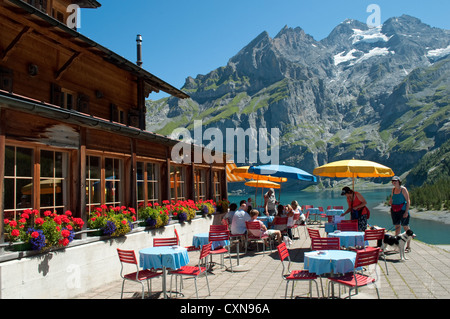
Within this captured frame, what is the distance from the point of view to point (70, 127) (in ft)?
25.0

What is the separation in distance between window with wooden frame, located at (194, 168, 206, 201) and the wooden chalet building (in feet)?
0.27

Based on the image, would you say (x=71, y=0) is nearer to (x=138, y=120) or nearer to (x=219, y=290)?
(x=138, y=120)

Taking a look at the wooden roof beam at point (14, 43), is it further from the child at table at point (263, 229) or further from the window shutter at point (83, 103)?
the child at table at point (263, 229)

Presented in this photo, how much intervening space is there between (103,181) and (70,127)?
1.84 meters

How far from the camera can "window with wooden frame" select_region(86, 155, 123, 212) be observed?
8.61 m

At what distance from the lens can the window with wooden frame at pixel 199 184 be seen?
601 inches

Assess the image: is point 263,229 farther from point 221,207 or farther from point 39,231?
point 39,231

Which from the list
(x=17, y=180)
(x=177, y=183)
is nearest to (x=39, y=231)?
(x=17, y=180)

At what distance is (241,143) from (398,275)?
174m

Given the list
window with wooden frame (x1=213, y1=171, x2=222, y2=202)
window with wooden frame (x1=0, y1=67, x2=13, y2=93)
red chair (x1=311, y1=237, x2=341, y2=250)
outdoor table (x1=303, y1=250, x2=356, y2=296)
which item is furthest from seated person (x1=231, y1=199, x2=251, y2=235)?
window with wooden frame (x1=213, y1=171, x2=222, y2=202)

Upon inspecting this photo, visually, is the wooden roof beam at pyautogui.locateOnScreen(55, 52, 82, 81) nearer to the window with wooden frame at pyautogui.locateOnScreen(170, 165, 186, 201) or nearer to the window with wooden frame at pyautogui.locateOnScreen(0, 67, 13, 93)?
the window with wooden frame at pyautogui.locateOnScreen(0, 67, 13, 93)

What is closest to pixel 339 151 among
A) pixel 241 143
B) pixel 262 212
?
pixel 241 143

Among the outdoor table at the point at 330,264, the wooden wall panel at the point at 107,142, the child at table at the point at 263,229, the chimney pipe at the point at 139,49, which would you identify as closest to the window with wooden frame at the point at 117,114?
the chimney pipe at the point at 139,49

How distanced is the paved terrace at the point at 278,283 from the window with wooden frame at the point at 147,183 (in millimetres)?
2332
